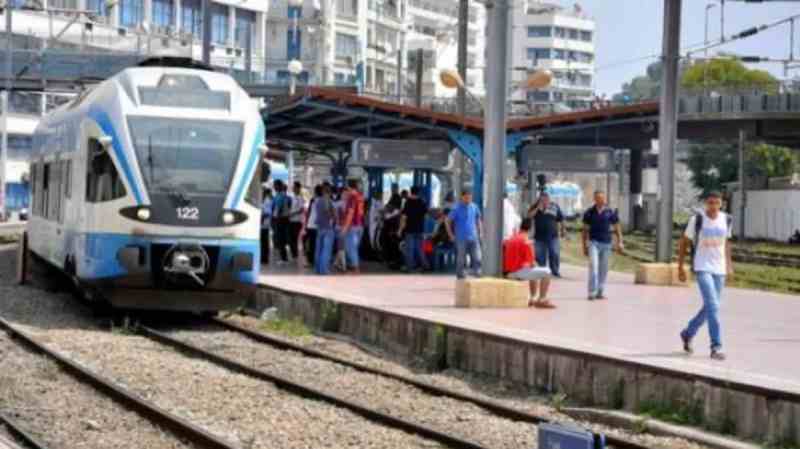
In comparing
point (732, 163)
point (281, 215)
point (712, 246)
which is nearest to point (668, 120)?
point (281, 215)

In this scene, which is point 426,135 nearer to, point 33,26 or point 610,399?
point 610,399

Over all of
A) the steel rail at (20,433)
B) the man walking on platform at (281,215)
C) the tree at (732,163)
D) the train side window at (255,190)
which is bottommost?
the steel rail at (20,433)

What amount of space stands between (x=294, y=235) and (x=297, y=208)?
43.2 inches

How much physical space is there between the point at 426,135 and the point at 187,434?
20.4 m

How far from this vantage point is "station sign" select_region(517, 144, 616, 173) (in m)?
29.7

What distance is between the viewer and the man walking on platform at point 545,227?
2741 centimetres

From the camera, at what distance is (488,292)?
22000mm

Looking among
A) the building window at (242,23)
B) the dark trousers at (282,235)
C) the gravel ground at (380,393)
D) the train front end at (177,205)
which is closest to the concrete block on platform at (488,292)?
the train front end at (177,205)

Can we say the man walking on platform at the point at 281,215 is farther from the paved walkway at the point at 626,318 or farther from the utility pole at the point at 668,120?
the utility pole at the point at 668,120

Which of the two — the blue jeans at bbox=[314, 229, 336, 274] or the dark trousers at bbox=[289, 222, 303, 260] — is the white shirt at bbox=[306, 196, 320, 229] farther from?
the dark trousers at bbox=[289, 222, 303, 260]

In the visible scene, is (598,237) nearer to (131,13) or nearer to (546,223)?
(546,223)

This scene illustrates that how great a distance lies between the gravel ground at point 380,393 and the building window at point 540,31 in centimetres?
15226

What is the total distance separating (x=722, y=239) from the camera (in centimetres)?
1596

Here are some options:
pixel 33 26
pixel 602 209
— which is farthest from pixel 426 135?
pixel 33 26
